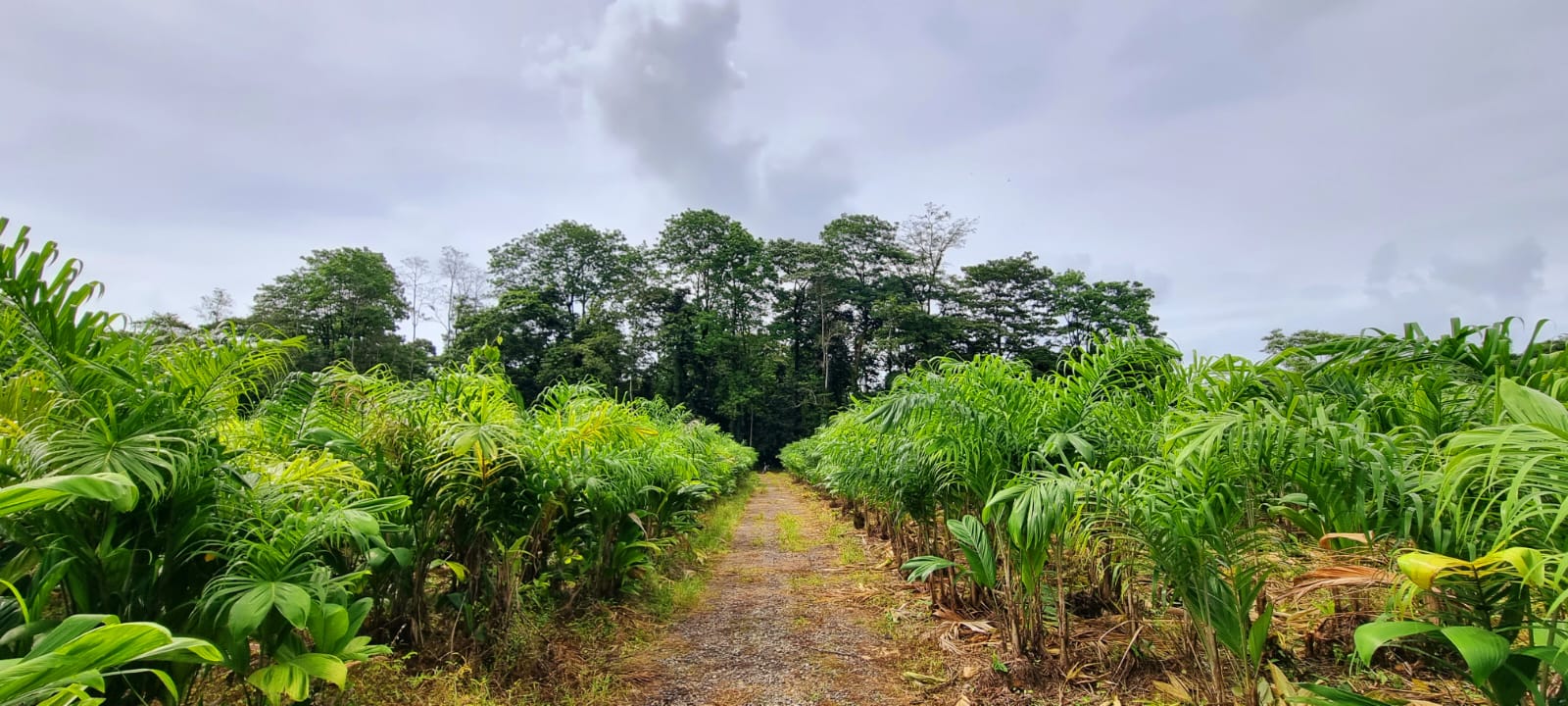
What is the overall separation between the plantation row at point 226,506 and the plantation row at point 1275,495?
2123mm

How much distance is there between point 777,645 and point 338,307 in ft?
102

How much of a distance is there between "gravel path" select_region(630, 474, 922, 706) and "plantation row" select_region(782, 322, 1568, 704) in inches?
28.5

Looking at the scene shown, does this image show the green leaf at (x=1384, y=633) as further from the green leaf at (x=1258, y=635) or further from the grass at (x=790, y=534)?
the grass at (x=790, y=534)

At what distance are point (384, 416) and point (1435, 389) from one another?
3880 millimetres

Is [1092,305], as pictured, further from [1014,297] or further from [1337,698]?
[1337,698]

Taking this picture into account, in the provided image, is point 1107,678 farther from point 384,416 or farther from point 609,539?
point 384,416

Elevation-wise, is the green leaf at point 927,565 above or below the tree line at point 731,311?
below

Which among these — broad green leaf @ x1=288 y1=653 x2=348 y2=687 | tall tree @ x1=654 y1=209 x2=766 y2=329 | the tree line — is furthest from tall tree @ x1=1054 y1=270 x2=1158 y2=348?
broad green leaf @ x1=288 y1=653 x2=348 y2=687

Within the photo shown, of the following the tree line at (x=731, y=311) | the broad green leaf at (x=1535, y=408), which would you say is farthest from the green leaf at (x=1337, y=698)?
the tree line at (x=731, y=311)

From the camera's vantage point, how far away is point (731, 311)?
112 ft

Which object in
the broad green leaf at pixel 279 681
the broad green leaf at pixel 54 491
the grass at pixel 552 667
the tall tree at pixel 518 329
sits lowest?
the grass at pixel 552 667

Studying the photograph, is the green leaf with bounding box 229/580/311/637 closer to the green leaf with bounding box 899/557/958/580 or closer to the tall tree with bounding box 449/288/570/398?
the green leaf with bounding box 899/557/958/580

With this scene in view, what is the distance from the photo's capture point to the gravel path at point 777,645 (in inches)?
121

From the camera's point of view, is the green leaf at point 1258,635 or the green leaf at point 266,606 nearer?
the green leaf at point 266,606
